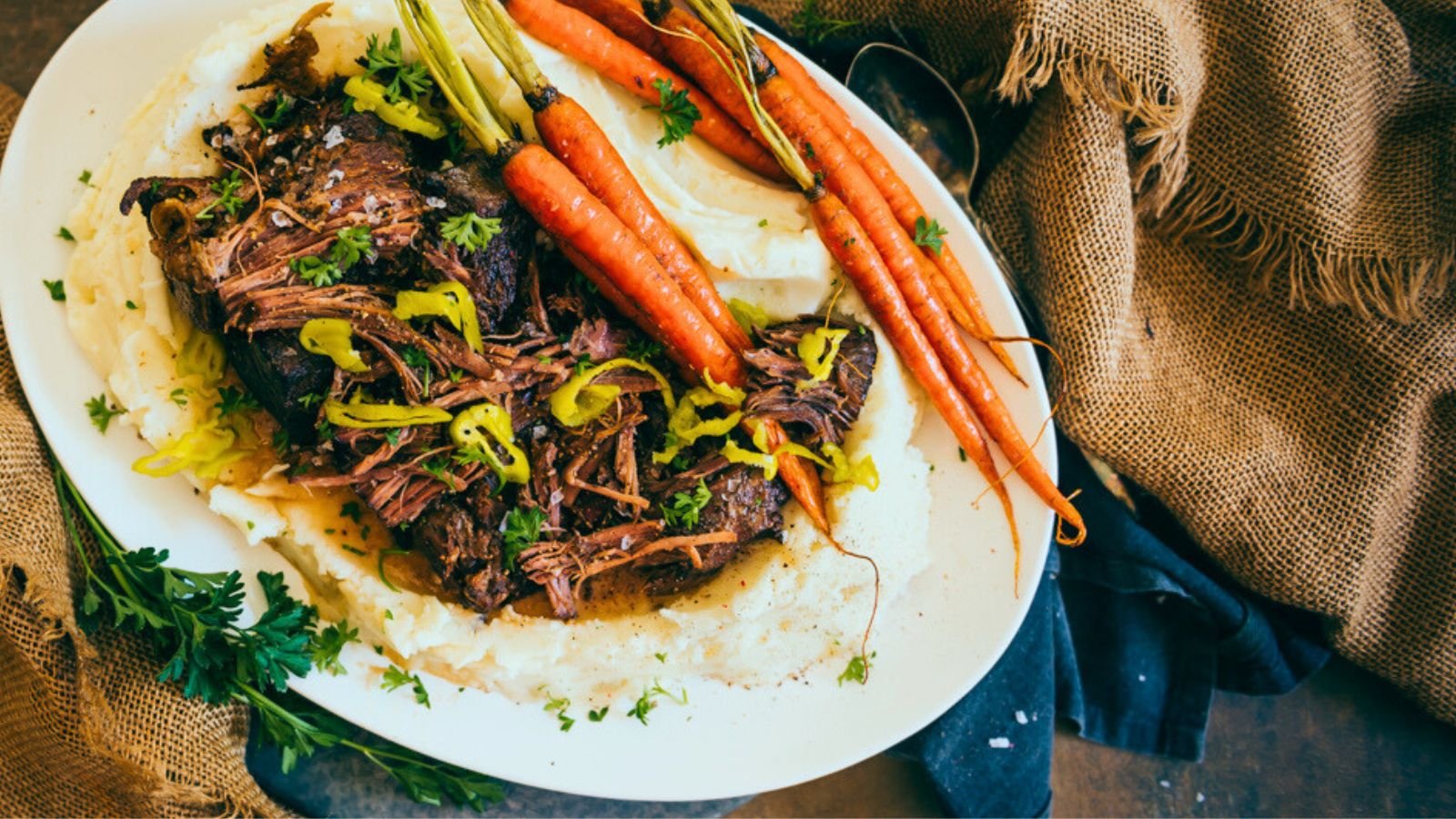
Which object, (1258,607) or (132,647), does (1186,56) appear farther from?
(132,647)

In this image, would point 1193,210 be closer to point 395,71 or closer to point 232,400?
point 395,71

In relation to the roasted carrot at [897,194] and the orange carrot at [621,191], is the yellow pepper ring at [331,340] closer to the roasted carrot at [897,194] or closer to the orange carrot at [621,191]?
the orange carrot at [621,191]

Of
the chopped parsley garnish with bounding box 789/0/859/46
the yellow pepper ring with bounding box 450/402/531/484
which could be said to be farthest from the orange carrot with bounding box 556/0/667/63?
the yellow pepper ring with bounding box 450/402/531/484

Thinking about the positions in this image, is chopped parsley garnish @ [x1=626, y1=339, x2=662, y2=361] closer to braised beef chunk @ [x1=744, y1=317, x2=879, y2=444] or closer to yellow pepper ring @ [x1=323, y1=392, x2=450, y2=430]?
braised beef chunk @ [x1=744, y1=317, x2=879, y2=444]

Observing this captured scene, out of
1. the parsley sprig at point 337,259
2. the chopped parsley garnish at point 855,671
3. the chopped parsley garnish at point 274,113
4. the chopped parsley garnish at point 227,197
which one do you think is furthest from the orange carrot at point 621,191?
the chopped parsley garnish at point 855,671

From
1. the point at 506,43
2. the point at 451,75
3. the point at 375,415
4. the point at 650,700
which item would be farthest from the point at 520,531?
the point at 506,43

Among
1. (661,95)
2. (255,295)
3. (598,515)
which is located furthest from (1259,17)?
(255,295)

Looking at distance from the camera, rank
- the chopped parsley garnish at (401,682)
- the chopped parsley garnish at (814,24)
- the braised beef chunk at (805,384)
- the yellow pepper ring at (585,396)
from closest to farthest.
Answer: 1. the yellow pepper ring at (585,396)
2. the braised beef chunk at (805,384)
3. the chopped parsley garnish at (401,682)
4. the chopped parsley garnish at (814,24)
